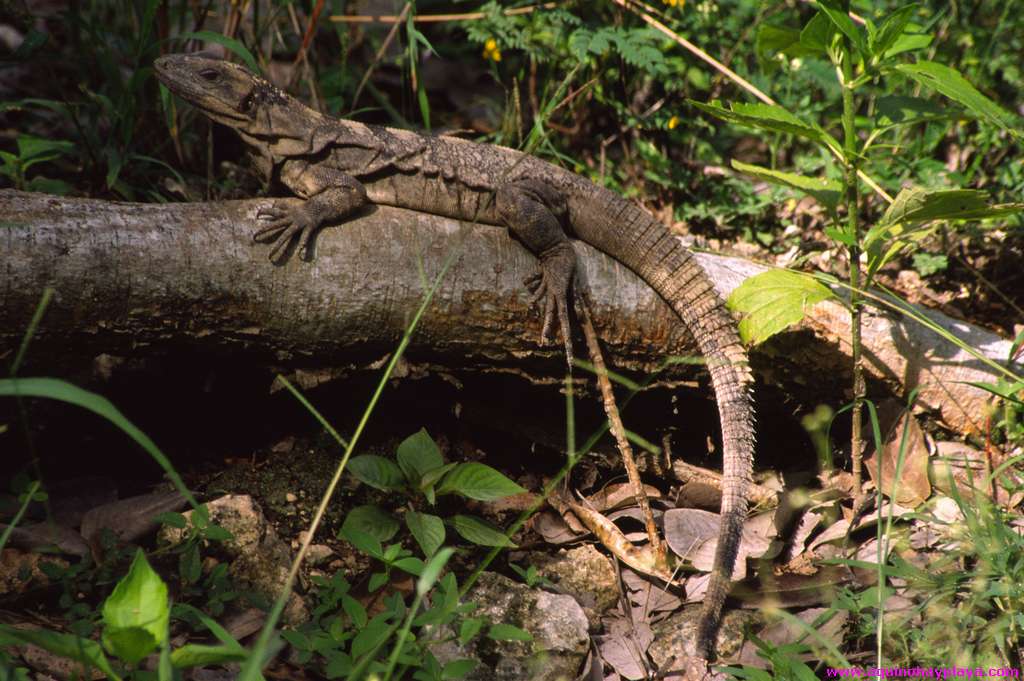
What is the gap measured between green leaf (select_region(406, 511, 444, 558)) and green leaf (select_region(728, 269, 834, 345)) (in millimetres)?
1317

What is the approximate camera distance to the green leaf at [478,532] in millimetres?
3037

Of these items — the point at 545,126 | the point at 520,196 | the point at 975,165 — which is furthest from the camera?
the point at 545,126

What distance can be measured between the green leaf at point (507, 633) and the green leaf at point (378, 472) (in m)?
0.68

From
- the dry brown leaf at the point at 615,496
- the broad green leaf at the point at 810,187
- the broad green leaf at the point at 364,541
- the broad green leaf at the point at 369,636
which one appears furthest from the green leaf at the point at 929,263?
the broad green leaf at the point at 369,636

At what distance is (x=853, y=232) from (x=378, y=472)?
1.96 meters

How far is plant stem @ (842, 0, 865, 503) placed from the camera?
305cm

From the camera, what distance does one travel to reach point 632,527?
3510 millimetres

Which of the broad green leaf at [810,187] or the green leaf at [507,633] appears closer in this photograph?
the green leaf at [507,633]

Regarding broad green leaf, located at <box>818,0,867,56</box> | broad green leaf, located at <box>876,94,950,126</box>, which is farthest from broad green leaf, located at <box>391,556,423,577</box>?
broad green leaf, located at <box>876,94,950,126</box>

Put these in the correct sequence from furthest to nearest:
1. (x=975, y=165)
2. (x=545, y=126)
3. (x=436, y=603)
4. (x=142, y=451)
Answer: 1. (x=545, y=126)
2. (x=975, y=165)
3. (x=142, y=451)
4. (x=436, y=603)

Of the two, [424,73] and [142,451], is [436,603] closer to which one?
[142,451]

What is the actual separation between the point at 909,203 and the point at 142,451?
307 centimetres

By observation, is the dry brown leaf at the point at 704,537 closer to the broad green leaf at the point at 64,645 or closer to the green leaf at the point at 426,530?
the green leaf at the point at 426,530

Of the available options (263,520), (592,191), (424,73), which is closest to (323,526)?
(263,520)
